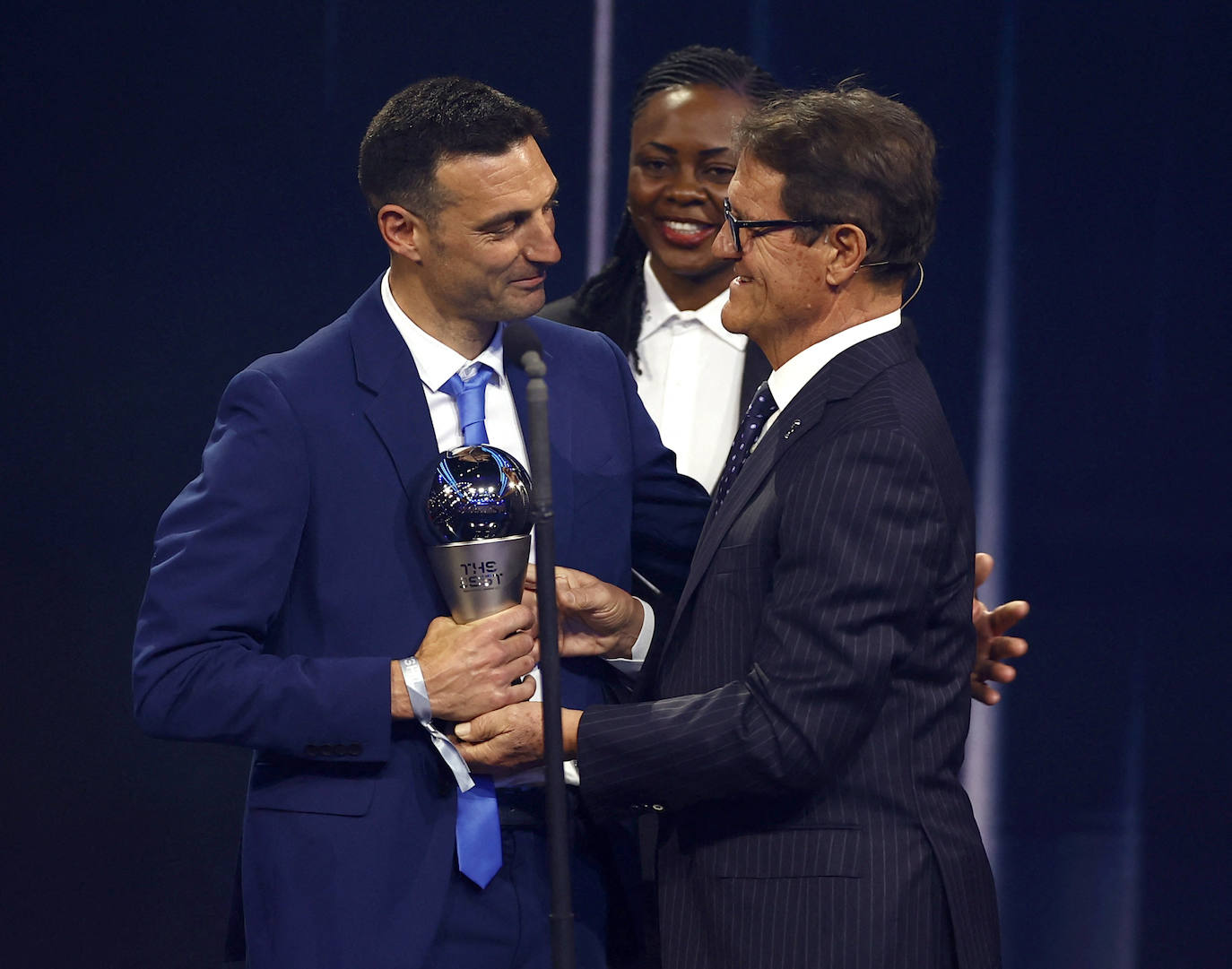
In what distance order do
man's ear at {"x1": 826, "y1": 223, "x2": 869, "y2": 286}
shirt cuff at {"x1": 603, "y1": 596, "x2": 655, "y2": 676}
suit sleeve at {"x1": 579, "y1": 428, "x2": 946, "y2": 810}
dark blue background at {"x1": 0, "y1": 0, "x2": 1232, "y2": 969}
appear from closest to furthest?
1. suit sleeve at {"x1": 579, "y1": 428, "x2": 946, "y2": 810}
2. man's ear at {"x1": 826, "y1": 223, "x2": 869, "y2": 286}
3. shirt cuff at {"x1": 603, "y1": 596, "x2": 655, "y2": 676}
4. dark blue background at {"x1": 0, "y1": 0, "x2": 1232, "y2": 969}

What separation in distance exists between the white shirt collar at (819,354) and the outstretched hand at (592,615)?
13.2 inches

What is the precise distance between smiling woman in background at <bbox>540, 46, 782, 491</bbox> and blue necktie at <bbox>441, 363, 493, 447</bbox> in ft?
3.65

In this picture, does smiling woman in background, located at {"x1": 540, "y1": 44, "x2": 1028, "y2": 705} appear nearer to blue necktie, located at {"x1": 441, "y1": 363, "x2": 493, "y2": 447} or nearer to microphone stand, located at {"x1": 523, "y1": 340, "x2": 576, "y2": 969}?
blue necktie, located at {"x1": 441, "y1": 363, "x2": 493, "y2": 447}

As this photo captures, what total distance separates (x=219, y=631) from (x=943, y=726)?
2.85ft

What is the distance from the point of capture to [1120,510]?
4008mm

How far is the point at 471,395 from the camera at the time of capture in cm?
190

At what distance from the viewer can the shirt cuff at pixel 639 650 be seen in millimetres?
1983

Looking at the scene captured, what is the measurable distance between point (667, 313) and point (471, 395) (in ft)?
4.22

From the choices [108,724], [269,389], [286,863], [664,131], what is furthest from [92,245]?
[286,863]

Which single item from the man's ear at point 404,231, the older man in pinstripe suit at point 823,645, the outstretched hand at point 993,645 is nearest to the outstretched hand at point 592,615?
the older man in pinstripe suit at point 823,645

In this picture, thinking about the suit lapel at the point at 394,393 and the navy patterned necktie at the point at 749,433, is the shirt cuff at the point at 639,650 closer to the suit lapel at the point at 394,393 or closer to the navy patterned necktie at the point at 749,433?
the navy patterned necktie at the point at 749,433

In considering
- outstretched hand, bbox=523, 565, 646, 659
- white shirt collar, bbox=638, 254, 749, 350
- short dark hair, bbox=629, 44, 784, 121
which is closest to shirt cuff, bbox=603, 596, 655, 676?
outstretched hand, bbox=523, 565, 646, 659

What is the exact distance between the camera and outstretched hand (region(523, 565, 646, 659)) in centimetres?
187

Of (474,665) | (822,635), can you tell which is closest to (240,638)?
(474,665)
